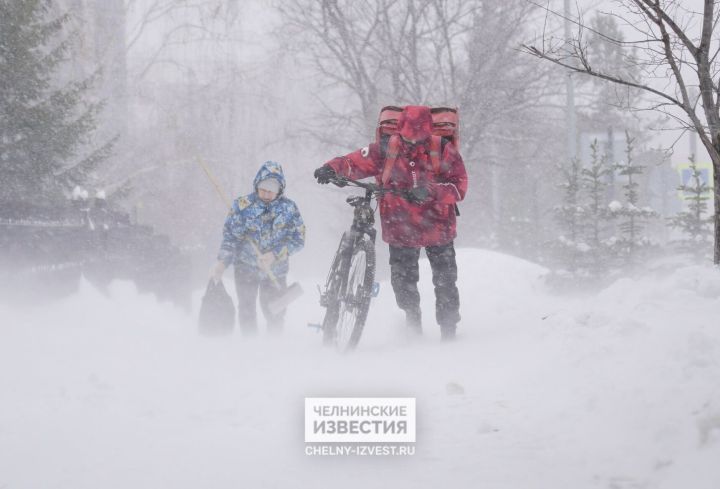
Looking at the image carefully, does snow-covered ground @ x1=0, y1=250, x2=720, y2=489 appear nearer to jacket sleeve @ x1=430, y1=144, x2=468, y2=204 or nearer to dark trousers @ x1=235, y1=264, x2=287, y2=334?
dark trousers @ x1=235, y1=264, x2=287, y2=334

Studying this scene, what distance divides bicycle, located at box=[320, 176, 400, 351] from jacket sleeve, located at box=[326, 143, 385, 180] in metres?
0.10

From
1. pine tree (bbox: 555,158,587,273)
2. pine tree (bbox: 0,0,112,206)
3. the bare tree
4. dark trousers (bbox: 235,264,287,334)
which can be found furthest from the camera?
pine tree (bbox: 555,158,587,273)

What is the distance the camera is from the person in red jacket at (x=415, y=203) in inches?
201

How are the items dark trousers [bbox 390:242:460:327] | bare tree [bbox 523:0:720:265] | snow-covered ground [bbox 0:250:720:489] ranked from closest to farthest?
snow-covered ground [bbox 0:250:720:489] < bare tree [bbox 523:0:720:265] < dark trousers [bbox 390:242:460:327]

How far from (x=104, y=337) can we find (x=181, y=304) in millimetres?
9891

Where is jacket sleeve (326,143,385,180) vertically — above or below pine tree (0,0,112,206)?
below

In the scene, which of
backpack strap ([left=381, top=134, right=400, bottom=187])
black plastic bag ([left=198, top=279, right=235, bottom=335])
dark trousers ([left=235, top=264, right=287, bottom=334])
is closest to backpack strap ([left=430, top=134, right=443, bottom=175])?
backpack strap ([left=381, top=134, right=400, bottom=187])

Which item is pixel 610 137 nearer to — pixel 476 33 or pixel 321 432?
pixel 476 33

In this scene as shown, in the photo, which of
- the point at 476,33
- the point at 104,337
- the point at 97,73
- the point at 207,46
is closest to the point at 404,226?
the point at 104,337

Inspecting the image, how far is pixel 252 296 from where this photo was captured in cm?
648

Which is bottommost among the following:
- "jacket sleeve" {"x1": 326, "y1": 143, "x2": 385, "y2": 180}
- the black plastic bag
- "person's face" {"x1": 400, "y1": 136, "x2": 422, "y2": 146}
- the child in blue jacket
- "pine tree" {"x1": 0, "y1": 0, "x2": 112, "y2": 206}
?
the black plastic bag

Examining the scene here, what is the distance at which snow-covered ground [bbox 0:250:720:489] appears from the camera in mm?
2473

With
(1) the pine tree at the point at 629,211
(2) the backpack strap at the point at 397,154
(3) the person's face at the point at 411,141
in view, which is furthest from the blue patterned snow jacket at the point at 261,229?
(1) the pine tree at the point at 629,211

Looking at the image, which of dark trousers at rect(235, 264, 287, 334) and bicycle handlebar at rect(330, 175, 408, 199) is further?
dark trousers at rect(235, 264, 287, 334)
